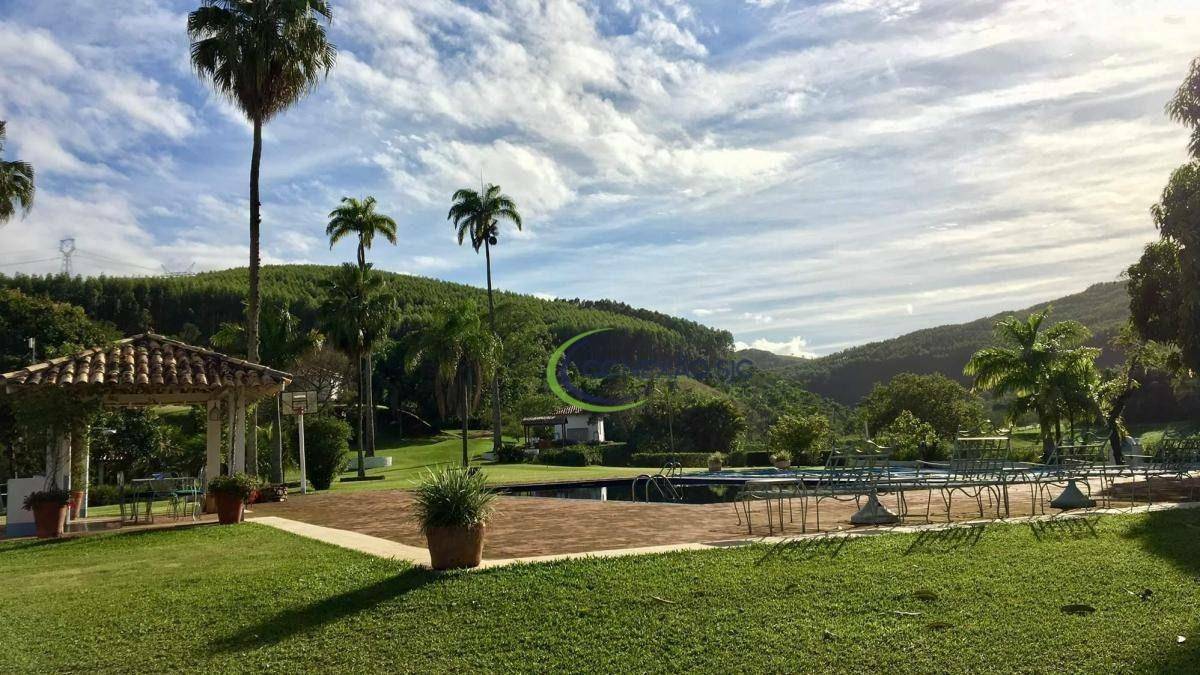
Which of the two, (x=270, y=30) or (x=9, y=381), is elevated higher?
(x=270, y=30)

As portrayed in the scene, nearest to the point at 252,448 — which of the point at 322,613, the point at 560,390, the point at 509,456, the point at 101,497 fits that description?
the point at 101,497

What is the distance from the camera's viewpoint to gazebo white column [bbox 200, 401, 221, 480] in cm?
1493

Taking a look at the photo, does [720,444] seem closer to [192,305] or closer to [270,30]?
[270,30]

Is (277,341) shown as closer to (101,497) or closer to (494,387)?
(101,497)

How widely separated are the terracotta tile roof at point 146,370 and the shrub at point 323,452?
1009 cm

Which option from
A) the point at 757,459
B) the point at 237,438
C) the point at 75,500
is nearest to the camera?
the point at 75,500

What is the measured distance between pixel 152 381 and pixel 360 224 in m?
20.3

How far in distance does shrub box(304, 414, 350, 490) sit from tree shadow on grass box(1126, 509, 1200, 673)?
2081cm

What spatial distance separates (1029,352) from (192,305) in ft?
247

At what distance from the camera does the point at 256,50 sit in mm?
17453

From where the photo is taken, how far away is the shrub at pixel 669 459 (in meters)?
34.0

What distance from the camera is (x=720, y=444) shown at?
49500 millimetres

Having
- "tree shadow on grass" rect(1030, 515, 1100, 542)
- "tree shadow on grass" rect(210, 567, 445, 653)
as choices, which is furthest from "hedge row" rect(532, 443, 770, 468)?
"tree shadow on grass" rect(210, 567, 445, 653)

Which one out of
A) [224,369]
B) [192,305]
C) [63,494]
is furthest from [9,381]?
[192,305]
